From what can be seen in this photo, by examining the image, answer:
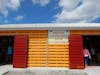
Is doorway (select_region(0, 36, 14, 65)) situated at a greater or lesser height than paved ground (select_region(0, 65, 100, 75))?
greater

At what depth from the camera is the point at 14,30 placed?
61.5 ft

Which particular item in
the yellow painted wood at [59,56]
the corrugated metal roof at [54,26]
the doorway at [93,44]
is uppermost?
the corrugated metal roof at [54,26]

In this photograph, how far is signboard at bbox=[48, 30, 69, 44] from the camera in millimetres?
18388

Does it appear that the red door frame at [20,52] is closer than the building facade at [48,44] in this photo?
No

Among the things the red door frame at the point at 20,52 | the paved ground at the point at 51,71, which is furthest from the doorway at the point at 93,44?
the red door frame at the point at 20,52

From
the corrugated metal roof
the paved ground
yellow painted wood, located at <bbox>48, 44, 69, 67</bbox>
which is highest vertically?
the corrugated metal roof

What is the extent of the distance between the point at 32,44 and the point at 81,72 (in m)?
4.29

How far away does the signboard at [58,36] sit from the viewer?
60.3ft

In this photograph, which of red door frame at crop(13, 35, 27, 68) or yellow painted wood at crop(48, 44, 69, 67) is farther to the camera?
red door frame at crop(13, 35, 27, 68)

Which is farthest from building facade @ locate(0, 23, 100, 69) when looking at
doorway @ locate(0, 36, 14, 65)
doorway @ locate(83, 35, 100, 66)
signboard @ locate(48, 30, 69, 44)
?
doorway @ locate(83, 35, 100, 66)

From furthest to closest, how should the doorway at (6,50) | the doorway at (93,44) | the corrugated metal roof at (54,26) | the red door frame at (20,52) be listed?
the doorway at (93,44) → the doorway at (6,50) → the red door frame at (20,52) → the corrugated metal roof at (54,26)

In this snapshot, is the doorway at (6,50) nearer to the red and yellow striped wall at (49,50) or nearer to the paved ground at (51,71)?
the red and yellow striped wall at (49,50)

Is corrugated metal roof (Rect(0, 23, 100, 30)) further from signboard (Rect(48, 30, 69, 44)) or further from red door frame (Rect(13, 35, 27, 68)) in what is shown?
red door frame (Rect(13, 35, 27, 68))

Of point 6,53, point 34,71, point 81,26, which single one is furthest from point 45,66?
point 6,53
